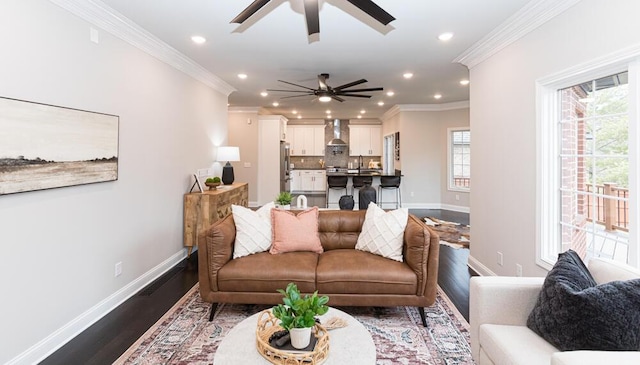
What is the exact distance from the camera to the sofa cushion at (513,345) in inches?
55.8

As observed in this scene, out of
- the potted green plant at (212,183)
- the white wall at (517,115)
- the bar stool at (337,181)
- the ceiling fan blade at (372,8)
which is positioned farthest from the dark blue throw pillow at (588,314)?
the bar stool at (337,181)

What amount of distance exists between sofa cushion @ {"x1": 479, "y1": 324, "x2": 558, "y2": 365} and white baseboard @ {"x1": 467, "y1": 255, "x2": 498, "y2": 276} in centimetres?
209

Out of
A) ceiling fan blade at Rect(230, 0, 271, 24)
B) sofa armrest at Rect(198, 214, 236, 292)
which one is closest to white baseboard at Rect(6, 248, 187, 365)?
sofa armrest at Rect(198, 214, 236, 292)

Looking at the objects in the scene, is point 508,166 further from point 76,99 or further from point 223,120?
point 223,120

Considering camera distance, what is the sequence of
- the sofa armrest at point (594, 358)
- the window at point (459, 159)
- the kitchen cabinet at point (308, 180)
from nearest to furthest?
the sofa armrest at point (594, 358)
the window at point (459, 159)
the kitchen cabinet at point (308, 180)

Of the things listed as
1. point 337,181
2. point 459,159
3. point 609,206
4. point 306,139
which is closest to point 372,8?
point 609,206

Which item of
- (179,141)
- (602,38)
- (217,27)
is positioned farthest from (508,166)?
(179,141)

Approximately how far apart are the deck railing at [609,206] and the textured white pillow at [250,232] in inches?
103

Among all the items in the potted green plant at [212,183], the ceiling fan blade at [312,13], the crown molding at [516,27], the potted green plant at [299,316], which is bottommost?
the potted green plant at [299,316]

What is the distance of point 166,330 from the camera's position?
251 centimetres

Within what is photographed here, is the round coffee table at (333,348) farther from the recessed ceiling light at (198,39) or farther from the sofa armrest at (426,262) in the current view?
the recessed ceiling light at (198,39)

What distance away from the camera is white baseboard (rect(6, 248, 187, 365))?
2125 mm

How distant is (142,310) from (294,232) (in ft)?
5.10

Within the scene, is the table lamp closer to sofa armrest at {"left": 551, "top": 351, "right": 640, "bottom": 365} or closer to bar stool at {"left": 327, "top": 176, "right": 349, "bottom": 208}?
bar stool at {"left": 327, "top": 176, "right": 349, "bottom": 208}
